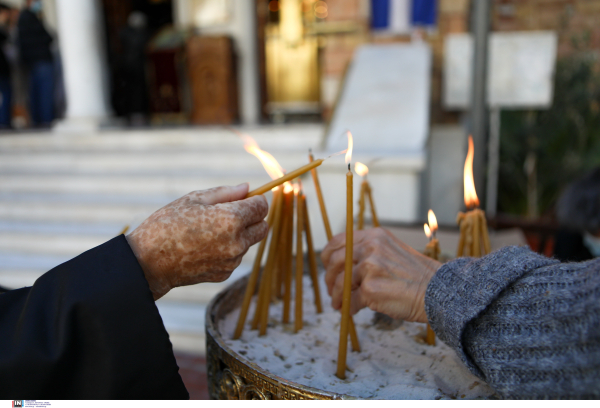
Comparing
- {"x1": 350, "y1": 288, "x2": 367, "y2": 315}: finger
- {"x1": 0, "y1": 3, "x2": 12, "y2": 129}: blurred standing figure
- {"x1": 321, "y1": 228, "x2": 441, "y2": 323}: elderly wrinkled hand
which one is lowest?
{"x1": 350, "y1": 288, "x2": 367, "y2": 315}: finger

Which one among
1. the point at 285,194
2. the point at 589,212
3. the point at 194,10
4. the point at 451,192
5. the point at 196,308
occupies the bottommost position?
the point at 196,308

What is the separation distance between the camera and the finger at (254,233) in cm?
81

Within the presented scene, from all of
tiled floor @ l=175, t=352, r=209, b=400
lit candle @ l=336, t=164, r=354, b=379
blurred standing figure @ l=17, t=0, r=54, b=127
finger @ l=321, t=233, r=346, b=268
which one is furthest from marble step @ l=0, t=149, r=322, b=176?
lit candle @ l=336, t=164, r=354, b=379

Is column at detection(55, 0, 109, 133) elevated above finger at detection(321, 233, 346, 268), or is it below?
above

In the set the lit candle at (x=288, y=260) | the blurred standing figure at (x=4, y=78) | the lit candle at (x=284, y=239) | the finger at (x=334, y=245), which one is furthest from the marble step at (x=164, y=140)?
the finger at (x=334, y=245)

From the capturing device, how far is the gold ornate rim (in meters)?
0.65

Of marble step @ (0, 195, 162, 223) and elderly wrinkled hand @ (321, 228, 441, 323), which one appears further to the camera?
marble step @ (0, 195, 162, 223)

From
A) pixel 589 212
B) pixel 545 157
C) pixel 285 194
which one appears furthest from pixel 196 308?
pixel 545 157

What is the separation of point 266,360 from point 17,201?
13.2ft

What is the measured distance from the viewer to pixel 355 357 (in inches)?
34.4

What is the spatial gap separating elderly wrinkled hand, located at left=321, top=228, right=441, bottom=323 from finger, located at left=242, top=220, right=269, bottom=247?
0.52 feet

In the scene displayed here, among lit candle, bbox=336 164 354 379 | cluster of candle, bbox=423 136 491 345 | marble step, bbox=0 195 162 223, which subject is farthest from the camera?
marble step, bbox=0 195 162 223

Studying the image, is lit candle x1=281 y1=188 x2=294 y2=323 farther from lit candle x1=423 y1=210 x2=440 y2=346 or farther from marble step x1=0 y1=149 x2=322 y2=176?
marble step x1=0 y1=149 x2=322 y2=176

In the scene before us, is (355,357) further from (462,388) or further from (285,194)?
(285,194)
